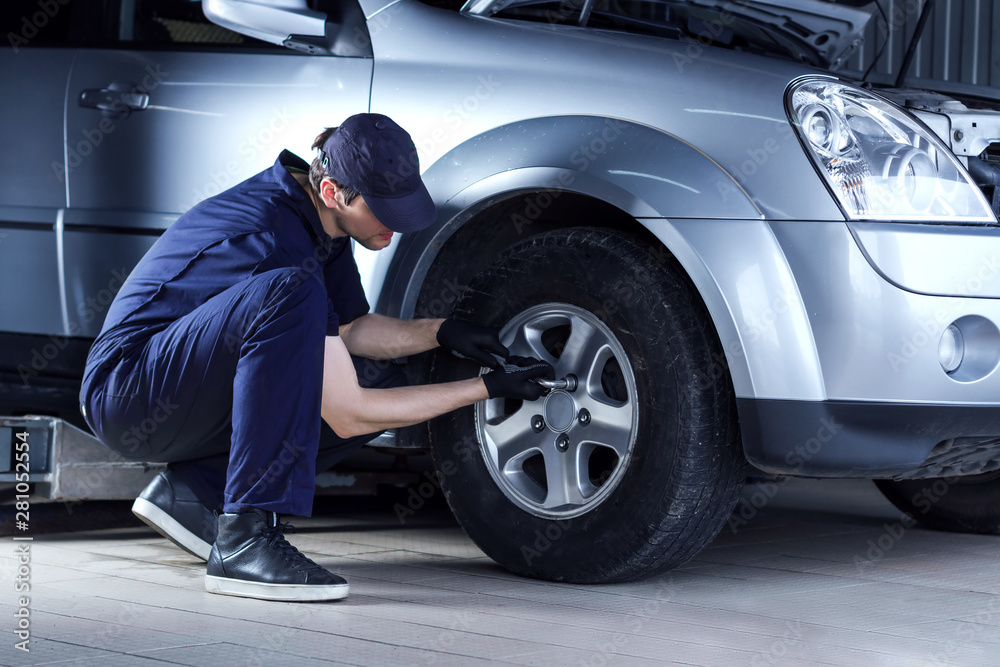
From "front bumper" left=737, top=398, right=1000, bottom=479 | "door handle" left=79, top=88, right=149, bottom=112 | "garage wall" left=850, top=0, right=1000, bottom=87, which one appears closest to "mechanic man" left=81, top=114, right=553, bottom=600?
"front bumper" left=737, top=398, right=1000, bottom=479

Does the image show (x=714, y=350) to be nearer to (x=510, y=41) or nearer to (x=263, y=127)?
(x=510, y=41)

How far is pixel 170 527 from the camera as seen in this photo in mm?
2553

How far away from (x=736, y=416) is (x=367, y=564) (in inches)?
36.3

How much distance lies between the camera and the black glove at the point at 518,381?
8.02ft

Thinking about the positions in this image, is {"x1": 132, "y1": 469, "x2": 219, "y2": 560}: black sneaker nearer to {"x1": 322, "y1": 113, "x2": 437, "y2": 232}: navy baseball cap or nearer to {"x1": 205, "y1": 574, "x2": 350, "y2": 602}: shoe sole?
{"x1": 205, "y1": 574, "x2": 350, "y2": 602}: shoe sole

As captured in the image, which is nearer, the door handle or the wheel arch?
the wheel arch

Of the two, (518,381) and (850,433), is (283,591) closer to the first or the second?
(518,381)

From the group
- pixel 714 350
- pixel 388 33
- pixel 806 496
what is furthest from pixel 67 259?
pixel 806 496

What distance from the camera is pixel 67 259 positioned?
3.15 m

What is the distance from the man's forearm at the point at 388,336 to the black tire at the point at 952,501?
159cm

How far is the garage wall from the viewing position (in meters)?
5.70

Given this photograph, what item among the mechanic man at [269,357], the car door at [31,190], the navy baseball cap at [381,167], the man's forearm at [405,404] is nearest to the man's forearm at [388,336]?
the mechanic man at [269,357]

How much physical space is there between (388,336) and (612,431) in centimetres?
57

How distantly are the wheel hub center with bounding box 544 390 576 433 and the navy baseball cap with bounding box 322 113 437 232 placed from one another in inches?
18.1
